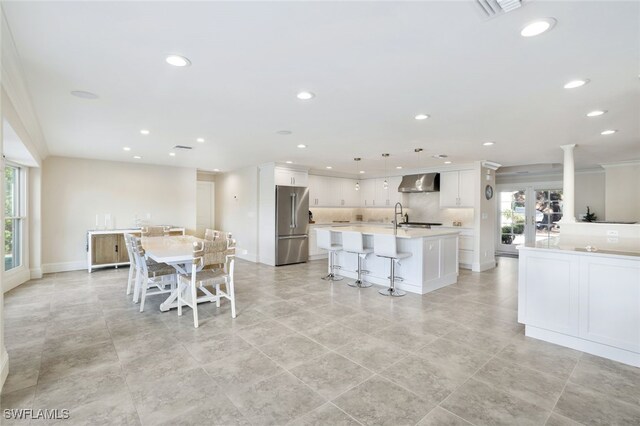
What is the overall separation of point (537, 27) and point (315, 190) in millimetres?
6820

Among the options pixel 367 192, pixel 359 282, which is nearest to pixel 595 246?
pixel 359 282

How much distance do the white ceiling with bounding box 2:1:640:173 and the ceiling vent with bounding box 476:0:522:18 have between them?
0.06 m

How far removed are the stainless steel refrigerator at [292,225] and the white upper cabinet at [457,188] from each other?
11.1ft

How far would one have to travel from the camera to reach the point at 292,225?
7.34 m

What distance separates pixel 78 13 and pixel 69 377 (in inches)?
104

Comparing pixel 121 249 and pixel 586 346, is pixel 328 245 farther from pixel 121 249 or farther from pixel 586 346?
pixel 121 249

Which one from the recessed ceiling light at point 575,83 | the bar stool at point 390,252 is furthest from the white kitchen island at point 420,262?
the recessed ceiling light at point 575,83

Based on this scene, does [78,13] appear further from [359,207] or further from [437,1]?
[359,207]

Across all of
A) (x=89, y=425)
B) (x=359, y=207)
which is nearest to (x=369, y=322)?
(x=89, y=425)

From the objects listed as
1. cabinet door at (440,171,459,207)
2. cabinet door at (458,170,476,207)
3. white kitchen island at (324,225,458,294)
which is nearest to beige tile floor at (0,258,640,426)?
white kitchen island at (324,225,458,294)

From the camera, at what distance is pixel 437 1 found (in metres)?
1.55

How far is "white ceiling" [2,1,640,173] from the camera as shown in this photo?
167cm

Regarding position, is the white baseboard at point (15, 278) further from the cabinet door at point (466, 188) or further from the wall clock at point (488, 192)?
the wall clock at point (488, 192)

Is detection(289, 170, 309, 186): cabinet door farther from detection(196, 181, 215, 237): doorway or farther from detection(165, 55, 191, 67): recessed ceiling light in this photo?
detection(165, 55, 191, 67): recessed ceiling light
